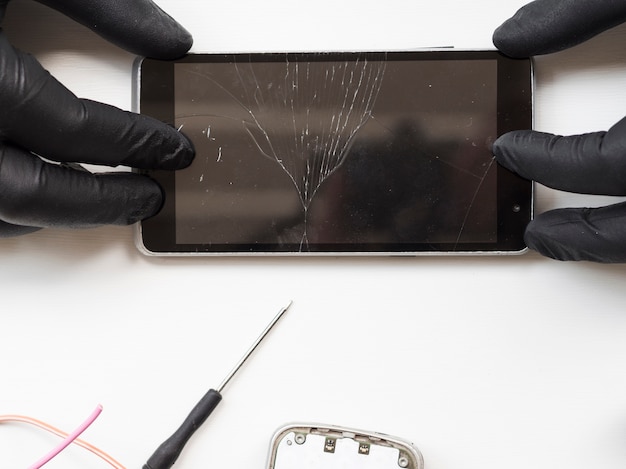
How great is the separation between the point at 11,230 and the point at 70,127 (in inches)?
5.8

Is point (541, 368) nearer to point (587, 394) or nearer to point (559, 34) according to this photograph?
point (587, 394)

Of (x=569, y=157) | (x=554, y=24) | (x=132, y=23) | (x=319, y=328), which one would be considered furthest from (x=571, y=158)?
(x=132, y=23)

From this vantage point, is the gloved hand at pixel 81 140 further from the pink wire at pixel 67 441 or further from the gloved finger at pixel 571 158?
the gloved finger at pixel 571 158

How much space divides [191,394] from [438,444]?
28 centimetres

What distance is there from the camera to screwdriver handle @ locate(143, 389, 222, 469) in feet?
2.03

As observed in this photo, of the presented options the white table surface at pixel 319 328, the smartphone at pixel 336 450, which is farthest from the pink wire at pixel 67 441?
the smartphone at pixel 336 450

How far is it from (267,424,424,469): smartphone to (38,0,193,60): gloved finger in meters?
0.43

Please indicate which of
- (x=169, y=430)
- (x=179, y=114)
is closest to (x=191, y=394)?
(x=169, y=430)

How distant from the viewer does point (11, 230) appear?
2.00ft

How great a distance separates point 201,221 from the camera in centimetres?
63

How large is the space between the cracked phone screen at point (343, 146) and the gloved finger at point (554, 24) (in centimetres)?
3

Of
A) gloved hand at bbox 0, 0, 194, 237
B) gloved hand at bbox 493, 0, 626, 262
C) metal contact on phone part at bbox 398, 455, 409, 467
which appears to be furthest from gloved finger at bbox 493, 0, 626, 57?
metal contact on phone part at bbox 398, 455, 409, 467

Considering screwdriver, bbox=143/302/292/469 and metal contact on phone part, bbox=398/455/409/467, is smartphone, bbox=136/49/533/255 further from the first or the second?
metal contact on phone part, bbox=398/455/409/467

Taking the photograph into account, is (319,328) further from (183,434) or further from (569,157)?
(569,157)
